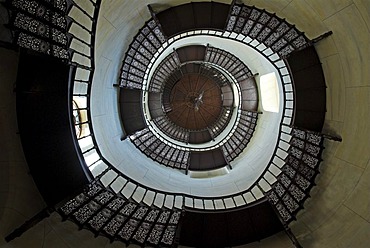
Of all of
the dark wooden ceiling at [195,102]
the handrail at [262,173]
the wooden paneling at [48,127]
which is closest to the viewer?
the wooden paneling at [48,127]

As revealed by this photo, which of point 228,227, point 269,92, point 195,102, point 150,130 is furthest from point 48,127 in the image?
point 195,102

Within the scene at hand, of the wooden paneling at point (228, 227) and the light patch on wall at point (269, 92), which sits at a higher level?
the light patch on wall at point (269, 92)

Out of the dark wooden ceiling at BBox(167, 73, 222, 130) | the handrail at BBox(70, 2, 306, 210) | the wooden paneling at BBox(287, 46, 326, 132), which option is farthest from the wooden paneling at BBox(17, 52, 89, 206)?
the dark wooden ceiling at BBox(167, 73, 222, 130)

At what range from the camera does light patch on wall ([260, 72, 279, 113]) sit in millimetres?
8594

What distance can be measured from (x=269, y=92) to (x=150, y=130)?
4.77 m

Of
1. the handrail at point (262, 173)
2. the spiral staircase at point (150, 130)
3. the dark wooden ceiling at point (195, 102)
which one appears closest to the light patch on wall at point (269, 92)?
the spiral staircase at point (150, 130)

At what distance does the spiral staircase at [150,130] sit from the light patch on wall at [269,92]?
0.65 m

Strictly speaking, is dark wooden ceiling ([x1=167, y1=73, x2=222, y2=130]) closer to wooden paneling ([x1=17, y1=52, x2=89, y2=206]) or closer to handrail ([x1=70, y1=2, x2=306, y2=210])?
handrail ([x1=70, y1=2, x2=306, y2=210])

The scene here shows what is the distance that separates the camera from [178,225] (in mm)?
5547

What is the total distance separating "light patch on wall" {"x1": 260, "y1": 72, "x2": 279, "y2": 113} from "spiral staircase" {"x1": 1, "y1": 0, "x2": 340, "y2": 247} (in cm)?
65

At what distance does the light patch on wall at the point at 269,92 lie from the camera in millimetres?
8594

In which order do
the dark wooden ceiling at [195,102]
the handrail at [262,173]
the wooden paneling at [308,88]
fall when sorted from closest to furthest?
the wooden paneling at [308,88] → the handrail at [262,173] → the dark wooden ceiling at [195,102]

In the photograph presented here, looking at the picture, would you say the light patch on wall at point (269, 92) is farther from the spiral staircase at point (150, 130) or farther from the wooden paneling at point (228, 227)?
the wooden paneling at point (228, 227)

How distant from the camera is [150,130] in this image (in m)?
9.95
